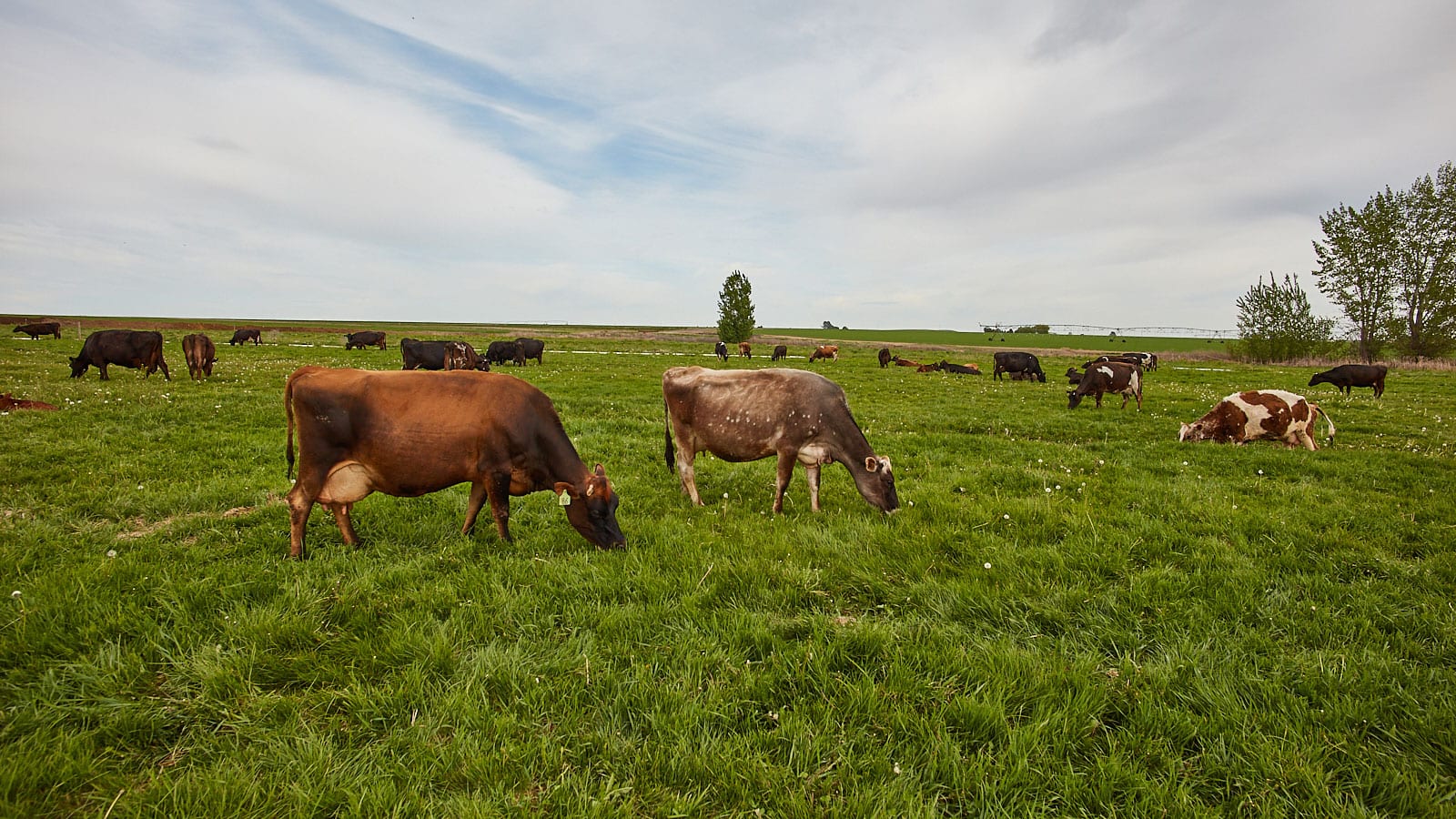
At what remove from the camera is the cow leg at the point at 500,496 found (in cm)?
575

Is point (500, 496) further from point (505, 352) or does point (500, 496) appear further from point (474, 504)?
point (505, 352)

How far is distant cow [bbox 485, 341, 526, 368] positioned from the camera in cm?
3562

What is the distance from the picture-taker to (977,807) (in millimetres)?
2682

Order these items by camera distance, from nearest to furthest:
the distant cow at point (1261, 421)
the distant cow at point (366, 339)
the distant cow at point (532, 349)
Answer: the distant cow at point (1261, 421), the distant cow at point (532, 349), the distant cow at point (366, 339)

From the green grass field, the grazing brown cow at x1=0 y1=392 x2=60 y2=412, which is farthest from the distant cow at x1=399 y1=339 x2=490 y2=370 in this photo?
the green grass field

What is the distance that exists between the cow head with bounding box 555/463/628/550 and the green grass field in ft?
0.96

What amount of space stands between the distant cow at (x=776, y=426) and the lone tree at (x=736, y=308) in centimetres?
6160

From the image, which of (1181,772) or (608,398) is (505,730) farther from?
(608,398)

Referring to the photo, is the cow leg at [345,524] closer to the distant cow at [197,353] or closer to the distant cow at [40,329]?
the distant cow at [197,353]

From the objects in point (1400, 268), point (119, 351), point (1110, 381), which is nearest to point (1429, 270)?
point (1400, 268)

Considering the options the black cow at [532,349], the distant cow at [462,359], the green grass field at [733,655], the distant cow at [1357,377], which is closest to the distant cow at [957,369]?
the distant cow at [1357,377]

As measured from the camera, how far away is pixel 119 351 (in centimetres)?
1927

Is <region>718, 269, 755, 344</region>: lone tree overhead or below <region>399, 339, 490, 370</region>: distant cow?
overhead

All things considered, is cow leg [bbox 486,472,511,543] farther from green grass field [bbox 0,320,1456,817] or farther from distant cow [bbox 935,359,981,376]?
distant cow [bbox 935,359,981,376]
